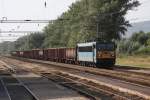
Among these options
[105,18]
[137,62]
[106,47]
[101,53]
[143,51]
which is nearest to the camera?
[101,53]

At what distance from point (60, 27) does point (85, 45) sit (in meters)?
91.9

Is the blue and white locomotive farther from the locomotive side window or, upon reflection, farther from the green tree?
the green tree

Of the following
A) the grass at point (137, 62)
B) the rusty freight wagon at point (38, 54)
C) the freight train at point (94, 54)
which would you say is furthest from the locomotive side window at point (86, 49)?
the rusty freight wagon at point (38, 54)

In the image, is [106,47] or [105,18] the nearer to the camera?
[106,47]

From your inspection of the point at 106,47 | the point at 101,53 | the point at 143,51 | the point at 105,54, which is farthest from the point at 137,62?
the point at 143,51

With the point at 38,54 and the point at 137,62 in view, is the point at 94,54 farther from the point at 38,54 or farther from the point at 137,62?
the point at 38,54

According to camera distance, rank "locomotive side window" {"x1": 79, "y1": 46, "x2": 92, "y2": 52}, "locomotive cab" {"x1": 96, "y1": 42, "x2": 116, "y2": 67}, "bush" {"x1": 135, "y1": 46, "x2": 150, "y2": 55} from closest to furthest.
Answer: "locomotive cab" {"x1": 96, "y1": 42, "x2": 116, "y2": 67}, "locomotive side window" {"x1": 79, "y1": 46, "x2": 92, "y2": 52}, "bush" {"x1": 135, "y1": 46, "x2": 150, "y2": 55}

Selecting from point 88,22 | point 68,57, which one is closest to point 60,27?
point 88,22

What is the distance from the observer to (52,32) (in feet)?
508

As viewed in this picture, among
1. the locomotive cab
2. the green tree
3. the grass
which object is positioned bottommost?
the grass

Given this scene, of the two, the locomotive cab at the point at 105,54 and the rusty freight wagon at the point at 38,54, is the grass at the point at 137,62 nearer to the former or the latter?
the locomotive cab at the point at 105,54

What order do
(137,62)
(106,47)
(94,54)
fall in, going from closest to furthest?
(94,54) → (106,47) → (137,62)

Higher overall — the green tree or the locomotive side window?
the green tree

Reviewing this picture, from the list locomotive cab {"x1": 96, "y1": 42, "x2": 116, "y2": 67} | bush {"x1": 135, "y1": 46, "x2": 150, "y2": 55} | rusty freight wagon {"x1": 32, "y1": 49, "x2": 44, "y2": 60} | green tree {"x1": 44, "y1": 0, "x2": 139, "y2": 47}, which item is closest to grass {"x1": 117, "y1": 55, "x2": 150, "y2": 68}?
locomotive cab {"x1": 96, "y1": 42, "x2": 116, "y2": 67}
